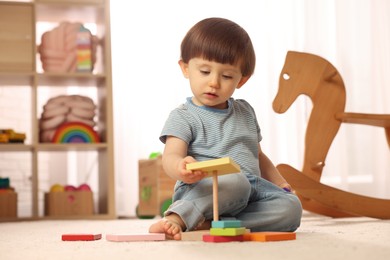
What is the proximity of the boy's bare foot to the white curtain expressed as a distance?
63.9 inches

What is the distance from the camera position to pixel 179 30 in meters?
2.92

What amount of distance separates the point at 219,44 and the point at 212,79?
7 cm

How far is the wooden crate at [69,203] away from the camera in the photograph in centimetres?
260

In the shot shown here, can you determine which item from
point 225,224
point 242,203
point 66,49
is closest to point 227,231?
point 225,224

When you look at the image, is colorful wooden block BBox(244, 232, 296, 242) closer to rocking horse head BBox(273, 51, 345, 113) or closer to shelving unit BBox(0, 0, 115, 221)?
rocking horse head BBox(273, 51, 345, 113)

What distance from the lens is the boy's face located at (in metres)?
1.32

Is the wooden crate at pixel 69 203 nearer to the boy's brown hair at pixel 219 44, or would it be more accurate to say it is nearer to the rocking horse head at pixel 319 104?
the rocking horse head at pixel 319 104

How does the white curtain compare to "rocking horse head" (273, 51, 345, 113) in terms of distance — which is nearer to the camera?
"rocking horse head" (273, 51, 345, 113)

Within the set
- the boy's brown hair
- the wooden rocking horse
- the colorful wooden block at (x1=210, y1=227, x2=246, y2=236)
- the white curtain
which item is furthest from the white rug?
the white curtain

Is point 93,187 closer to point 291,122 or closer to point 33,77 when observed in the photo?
point 33,77

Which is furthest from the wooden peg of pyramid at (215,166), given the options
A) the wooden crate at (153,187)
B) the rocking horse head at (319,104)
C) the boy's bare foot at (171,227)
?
the wooden crate at (153,187)

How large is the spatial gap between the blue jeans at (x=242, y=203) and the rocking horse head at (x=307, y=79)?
0.78 meters

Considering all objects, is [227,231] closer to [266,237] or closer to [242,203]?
[266,237]

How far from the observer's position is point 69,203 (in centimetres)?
261
